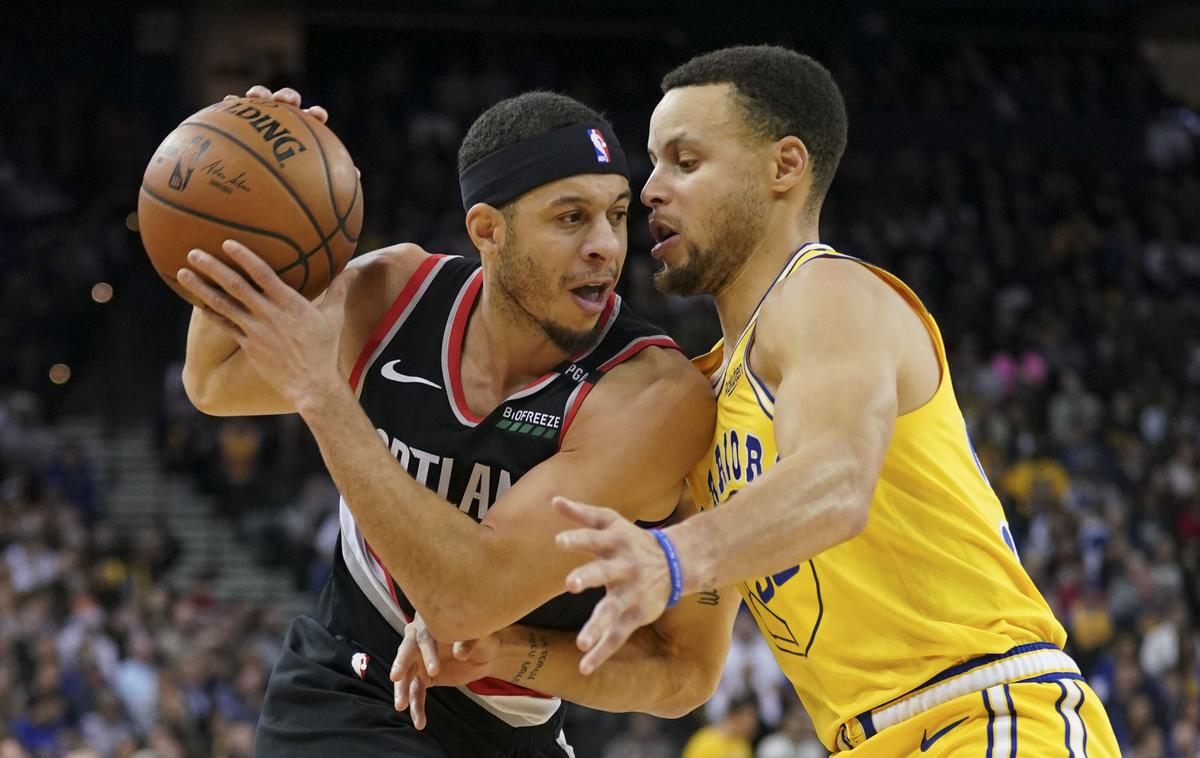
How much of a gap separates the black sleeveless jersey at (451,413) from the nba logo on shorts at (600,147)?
428mm

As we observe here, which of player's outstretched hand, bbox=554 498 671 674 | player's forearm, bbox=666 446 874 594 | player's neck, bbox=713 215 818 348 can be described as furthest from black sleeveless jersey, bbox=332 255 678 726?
player's outstretched hand, bbox=554 498 671 674

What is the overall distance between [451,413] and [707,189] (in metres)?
0.84

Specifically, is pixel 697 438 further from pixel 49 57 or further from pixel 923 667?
pixel 49 57

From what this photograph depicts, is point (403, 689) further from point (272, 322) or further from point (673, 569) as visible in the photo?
point (673, 569)

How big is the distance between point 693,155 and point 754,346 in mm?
587

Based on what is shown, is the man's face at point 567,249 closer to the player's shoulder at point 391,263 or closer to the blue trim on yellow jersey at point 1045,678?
the player's shoulder at point 391,263

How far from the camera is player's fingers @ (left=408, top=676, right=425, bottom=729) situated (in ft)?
11.7

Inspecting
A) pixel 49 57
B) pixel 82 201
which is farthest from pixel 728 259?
pixel 49 57

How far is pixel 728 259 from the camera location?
376 centimetres

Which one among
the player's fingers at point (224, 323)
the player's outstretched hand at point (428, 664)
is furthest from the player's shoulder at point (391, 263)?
the player's outstretched hand at point (428, 664)

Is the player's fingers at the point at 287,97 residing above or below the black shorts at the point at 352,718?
above

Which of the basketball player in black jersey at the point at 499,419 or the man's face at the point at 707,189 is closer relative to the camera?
the basketball player in black jersey at the point at 499,419

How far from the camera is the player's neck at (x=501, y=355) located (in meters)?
3.92

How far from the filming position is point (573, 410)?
12.3ft
